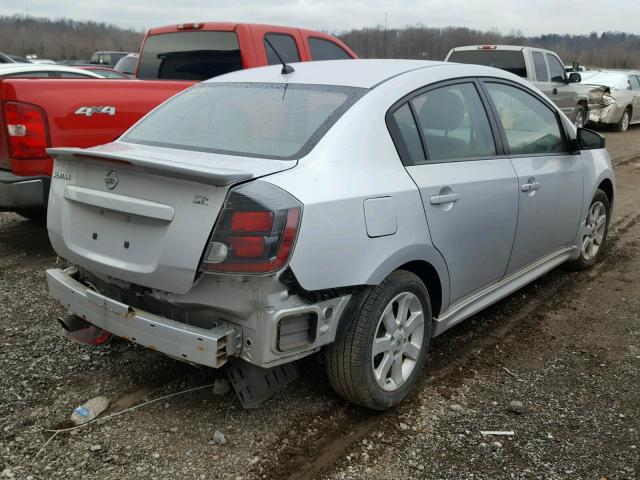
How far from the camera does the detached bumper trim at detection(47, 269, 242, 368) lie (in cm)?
248

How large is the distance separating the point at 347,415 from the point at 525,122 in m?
2.30

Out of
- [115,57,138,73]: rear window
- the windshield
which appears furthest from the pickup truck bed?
the windshield

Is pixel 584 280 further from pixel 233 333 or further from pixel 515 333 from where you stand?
pixel 233 333

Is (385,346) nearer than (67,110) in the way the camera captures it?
Yes

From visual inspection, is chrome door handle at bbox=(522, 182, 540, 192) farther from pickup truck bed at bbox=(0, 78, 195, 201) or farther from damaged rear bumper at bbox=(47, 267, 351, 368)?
pickup truck bed at bbox=(0, 78, 195, 201)

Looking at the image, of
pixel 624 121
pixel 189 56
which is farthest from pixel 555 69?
pixel 189 56

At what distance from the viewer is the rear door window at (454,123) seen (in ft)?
10.7

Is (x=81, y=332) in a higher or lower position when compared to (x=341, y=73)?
lower

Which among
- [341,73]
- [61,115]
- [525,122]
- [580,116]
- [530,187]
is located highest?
[341,73]

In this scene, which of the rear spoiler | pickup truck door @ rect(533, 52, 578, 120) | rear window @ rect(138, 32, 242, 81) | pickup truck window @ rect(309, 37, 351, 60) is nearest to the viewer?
the rear spoiler

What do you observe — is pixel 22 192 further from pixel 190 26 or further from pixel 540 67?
pixel 540 67

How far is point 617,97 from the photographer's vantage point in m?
15.6

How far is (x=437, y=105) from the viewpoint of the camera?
11.1 feet

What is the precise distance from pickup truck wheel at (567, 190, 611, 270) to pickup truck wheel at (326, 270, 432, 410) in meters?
2.36
